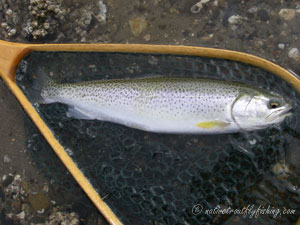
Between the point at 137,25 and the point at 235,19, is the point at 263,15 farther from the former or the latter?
the point at 137,25

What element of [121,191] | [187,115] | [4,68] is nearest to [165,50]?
[187,115]

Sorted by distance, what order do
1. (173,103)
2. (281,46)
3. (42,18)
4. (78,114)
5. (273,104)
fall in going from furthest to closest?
(42,18), (281,46), (78,114), (173,103), (273,104)

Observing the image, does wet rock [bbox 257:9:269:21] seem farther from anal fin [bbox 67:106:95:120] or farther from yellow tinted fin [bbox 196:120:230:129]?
anal fin [bbox 67:106:95:120]

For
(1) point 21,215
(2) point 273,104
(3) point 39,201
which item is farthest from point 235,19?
(1) point 21,215

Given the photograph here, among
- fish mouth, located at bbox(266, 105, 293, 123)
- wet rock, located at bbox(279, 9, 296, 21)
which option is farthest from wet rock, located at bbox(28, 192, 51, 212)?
wet rock, located at bbox(279, 9, 296, 21)

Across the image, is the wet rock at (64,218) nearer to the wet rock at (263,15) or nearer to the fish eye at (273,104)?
the fish eye at (273,104)

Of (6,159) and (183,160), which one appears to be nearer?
(183,160)
